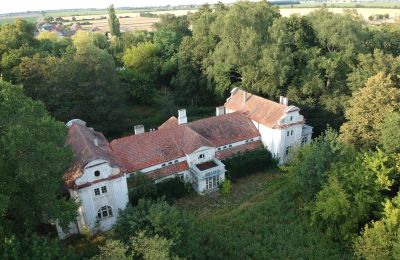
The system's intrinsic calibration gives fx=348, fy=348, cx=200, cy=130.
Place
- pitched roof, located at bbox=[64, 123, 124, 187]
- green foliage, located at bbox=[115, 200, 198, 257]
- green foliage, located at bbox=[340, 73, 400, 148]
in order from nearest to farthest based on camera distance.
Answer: green foliage, located at bbox=[115, 200, 198, 257] < pitched roof, located at bbox=[64, 123, 124, 187] < green foliage, located at bbox=[340, 73, 400, 148]

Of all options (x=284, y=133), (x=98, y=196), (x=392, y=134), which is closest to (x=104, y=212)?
(x=98, y=196)

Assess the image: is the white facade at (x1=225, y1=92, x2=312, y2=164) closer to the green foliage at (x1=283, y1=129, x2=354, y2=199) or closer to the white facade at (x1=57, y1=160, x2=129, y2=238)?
the green foliage at (x1=283, y1=129, x2=354, y2=199)

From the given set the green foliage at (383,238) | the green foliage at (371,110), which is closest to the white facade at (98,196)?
the green foliage at (383,238)

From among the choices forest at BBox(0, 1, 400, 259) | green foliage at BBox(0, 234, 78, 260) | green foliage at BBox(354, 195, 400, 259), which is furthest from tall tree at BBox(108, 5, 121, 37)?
green foliage at BBox(354, 195, 400, 259)

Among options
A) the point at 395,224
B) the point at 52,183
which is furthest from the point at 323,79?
the point at 52,183

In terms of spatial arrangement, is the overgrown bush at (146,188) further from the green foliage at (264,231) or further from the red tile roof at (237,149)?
the red tile roof at (237,149)

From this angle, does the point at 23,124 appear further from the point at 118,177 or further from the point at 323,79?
the point at 323,79

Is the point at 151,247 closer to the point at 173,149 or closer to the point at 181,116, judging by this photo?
the point at 173,149
